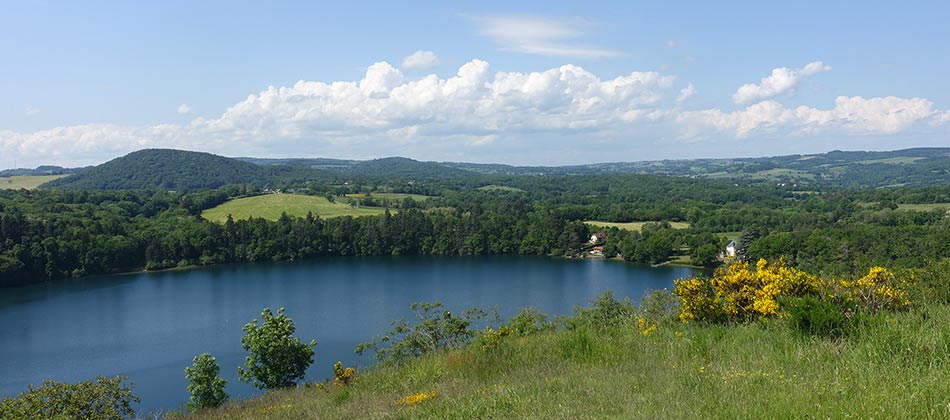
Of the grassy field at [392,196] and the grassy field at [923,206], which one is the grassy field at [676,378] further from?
the grassy field at [392,196]

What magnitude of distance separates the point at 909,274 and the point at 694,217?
80155 millimetres

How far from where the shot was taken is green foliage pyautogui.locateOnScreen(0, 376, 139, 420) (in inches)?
417

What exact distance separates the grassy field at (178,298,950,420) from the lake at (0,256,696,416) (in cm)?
1921

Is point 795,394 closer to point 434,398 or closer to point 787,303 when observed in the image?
point 787,303

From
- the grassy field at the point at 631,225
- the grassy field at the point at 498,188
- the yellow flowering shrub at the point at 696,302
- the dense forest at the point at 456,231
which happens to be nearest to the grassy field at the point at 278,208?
the dense forest at the point at 456,231

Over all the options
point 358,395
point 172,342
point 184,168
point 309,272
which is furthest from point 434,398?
point 184,168

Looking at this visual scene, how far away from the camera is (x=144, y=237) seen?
214ft

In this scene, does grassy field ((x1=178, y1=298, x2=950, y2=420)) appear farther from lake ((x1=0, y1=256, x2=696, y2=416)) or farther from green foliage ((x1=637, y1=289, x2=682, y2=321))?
lake ((x1=0, y1=256, x2=696, y2=416))

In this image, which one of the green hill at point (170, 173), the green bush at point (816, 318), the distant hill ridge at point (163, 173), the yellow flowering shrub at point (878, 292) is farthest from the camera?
the green hill at point (170, 173)

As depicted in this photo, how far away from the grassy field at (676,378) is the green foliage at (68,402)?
546cm

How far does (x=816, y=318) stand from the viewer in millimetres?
5574

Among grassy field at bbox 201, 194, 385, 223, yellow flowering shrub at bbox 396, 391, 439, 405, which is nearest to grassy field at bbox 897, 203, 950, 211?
grassy field at bbox 201, 194, 385, 223

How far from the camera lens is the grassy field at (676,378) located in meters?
3.74

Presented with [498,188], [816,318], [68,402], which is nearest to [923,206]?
[498,188]
